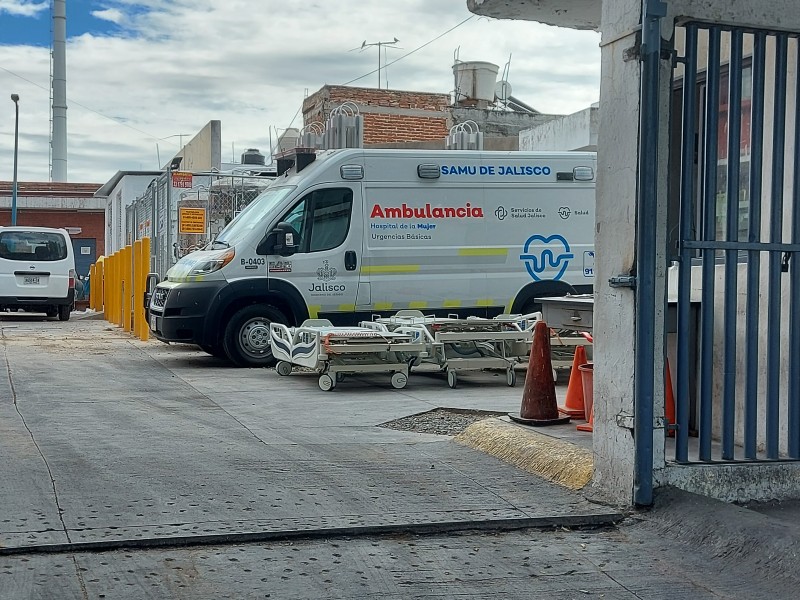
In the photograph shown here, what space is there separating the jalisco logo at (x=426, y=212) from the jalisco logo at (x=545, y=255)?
825 millimetres

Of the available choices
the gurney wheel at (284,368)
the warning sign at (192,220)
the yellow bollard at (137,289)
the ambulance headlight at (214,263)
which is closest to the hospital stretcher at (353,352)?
the gurney wheel at (284,368)

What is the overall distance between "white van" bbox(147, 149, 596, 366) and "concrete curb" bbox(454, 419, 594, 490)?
6.12m

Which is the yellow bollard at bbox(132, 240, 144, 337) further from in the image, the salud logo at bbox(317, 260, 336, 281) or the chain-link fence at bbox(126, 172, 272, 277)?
the salud logo at bbox(317, 260, 336, 281)

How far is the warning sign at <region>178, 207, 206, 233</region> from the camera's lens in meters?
18.3

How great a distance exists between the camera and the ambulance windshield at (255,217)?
525 inches

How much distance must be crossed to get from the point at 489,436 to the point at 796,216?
8.36 feet

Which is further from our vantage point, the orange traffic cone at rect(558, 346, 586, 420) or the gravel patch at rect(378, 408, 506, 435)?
the gravel patch at rect(378, 408, 506, 435)

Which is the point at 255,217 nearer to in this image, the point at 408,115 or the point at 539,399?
the point at 539,399

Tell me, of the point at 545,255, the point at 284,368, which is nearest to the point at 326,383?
the point at 284,368

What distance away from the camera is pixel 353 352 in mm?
10656

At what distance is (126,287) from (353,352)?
Answer: 1095 cm

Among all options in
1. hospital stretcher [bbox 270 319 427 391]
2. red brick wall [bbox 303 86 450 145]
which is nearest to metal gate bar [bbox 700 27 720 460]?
hospital stretcher [bbox 270 319 427 391]

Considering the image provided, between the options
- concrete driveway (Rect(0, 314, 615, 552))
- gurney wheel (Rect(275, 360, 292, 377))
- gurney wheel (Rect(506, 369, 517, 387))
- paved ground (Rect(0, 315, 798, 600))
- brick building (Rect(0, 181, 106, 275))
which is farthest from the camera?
brick building (Rect(0, 181, 106, 275))

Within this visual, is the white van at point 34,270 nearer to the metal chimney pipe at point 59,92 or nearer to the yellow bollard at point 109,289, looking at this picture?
the yellow bollard at point 109,289
